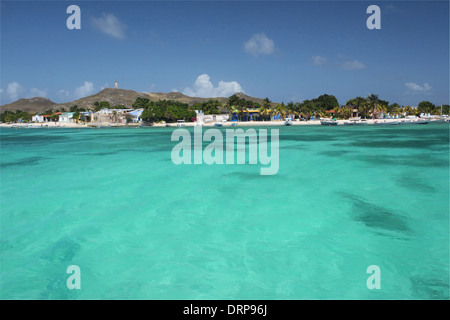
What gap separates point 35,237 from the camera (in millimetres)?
9289

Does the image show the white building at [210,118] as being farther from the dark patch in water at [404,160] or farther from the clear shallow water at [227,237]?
the clear shallow water at [227,237]

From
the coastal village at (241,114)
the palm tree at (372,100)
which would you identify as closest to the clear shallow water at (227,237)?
the coastal village at (241,114)

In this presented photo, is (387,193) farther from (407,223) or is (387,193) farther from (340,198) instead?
(407,223)

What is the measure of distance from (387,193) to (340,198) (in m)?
2.51

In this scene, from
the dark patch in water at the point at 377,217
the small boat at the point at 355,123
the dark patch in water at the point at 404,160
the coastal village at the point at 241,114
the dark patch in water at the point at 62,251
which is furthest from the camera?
the coastal village at the point at 241,114

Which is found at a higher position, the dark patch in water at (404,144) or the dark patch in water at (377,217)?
the dark patch in water at (404,144)

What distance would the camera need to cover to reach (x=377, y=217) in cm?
1059

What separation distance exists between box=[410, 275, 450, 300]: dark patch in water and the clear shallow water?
1.4 inches

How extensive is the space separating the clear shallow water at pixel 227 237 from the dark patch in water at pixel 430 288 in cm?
3

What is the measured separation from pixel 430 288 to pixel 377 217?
446 cm

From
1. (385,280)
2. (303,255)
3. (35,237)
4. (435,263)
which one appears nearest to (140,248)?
(35,237)

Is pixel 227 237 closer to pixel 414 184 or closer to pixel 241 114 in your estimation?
pixel 414 184

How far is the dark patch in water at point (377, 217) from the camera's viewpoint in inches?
379

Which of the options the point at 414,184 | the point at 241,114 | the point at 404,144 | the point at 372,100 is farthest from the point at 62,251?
the point at 372,100
